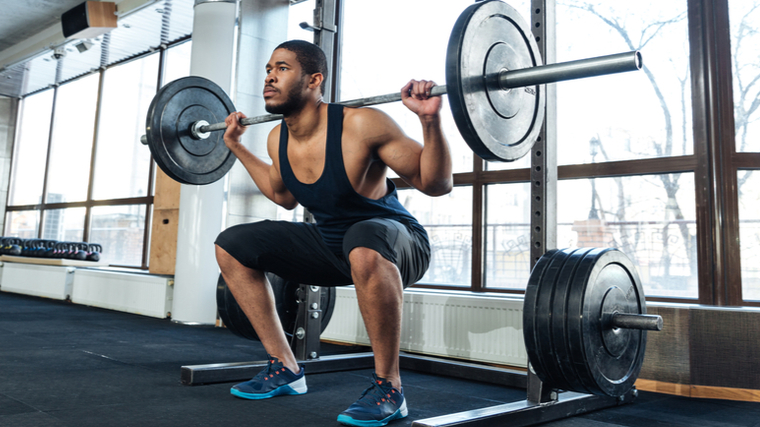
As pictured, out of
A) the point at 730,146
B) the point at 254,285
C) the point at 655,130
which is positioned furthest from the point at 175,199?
the point at 730,146

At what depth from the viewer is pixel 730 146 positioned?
7.89 ft

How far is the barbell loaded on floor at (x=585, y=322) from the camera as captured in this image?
4.77ft

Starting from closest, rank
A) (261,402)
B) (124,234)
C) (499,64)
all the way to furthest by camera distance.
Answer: (499,64)
(261,402)
(124,234)

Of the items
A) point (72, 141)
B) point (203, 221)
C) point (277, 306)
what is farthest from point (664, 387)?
point (72, 141)

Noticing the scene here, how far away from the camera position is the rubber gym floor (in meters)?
1.55

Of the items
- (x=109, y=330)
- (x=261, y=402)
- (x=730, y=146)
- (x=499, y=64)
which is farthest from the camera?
(x=109, y=330)

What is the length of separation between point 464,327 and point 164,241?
292 cm

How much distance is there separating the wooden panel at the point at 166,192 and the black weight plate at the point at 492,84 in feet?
11.7

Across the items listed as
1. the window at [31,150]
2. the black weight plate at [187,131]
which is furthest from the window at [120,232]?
the black weight plate at [187,131]

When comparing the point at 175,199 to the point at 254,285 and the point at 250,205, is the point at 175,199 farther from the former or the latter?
the point at 254,285

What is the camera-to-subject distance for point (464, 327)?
2738 mm

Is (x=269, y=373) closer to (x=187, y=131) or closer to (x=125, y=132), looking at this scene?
(x=187, y=131)

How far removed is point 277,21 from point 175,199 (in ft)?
5.28

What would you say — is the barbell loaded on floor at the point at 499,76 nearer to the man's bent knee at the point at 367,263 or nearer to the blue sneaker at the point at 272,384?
the man's bent knee at the point at 367,263
